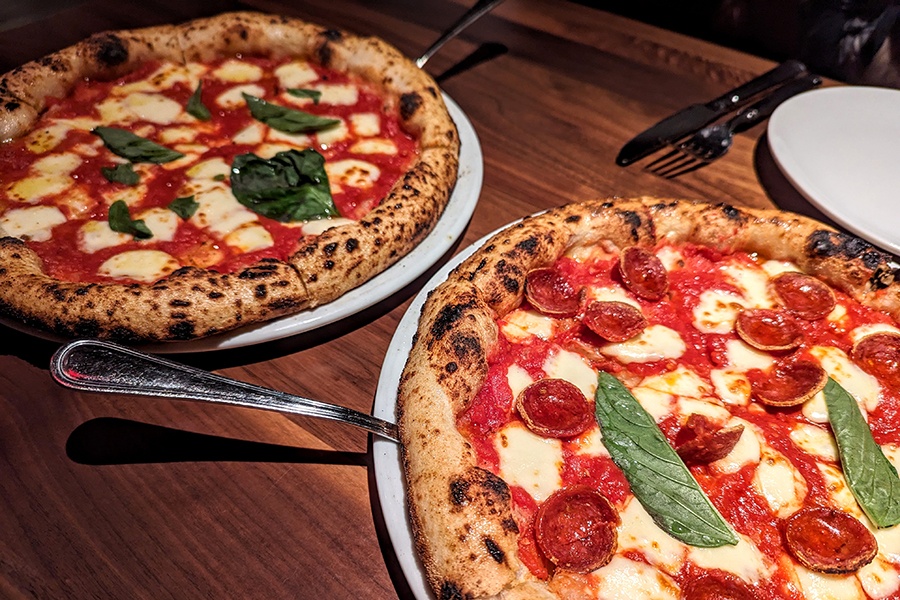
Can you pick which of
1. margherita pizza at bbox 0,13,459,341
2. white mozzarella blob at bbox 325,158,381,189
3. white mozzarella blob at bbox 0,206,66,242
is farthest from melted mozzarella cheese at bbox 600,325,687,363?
white mozzarella blob at bbox 0,206,66,242

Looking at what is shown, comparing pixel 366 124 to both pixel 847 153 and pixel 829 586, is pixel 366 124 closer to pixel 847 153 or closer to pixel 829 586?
pixel 847 153

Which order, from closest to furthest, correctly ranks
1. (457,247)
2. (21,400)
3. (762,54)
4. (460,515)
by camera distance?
(460,515) → (21,400) → (457,247) → (762,54)

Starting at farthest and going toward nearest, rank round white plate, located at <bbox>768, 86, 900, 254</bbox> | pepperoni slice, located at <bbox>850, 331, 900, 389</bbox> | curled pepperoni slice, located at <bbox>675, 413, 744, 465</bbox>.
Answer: round white plate, located at <bbox>768, 86, 900, 254</bbox>
pepperoni slice, located at <bbox>850, 331, 900, 389</bbox>
curled pepperoni slice, located at <bbox>675, 413, 744, 465</bbox>

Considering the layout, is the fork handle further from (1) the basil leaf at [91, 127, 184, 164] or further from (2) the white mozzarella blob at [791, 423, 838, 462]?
(1) the basil leaf at [91, 127, 184, 164]

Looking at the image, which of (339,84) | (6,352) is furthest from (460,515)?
(339,84)

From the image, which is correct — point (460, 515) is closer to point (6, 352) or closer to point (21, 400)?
point (21, 400)

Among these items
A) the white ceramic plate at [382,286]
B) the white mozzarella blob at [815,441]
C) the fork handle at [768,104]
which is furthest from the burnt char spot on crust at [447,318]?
the fork handle at [768,104]
